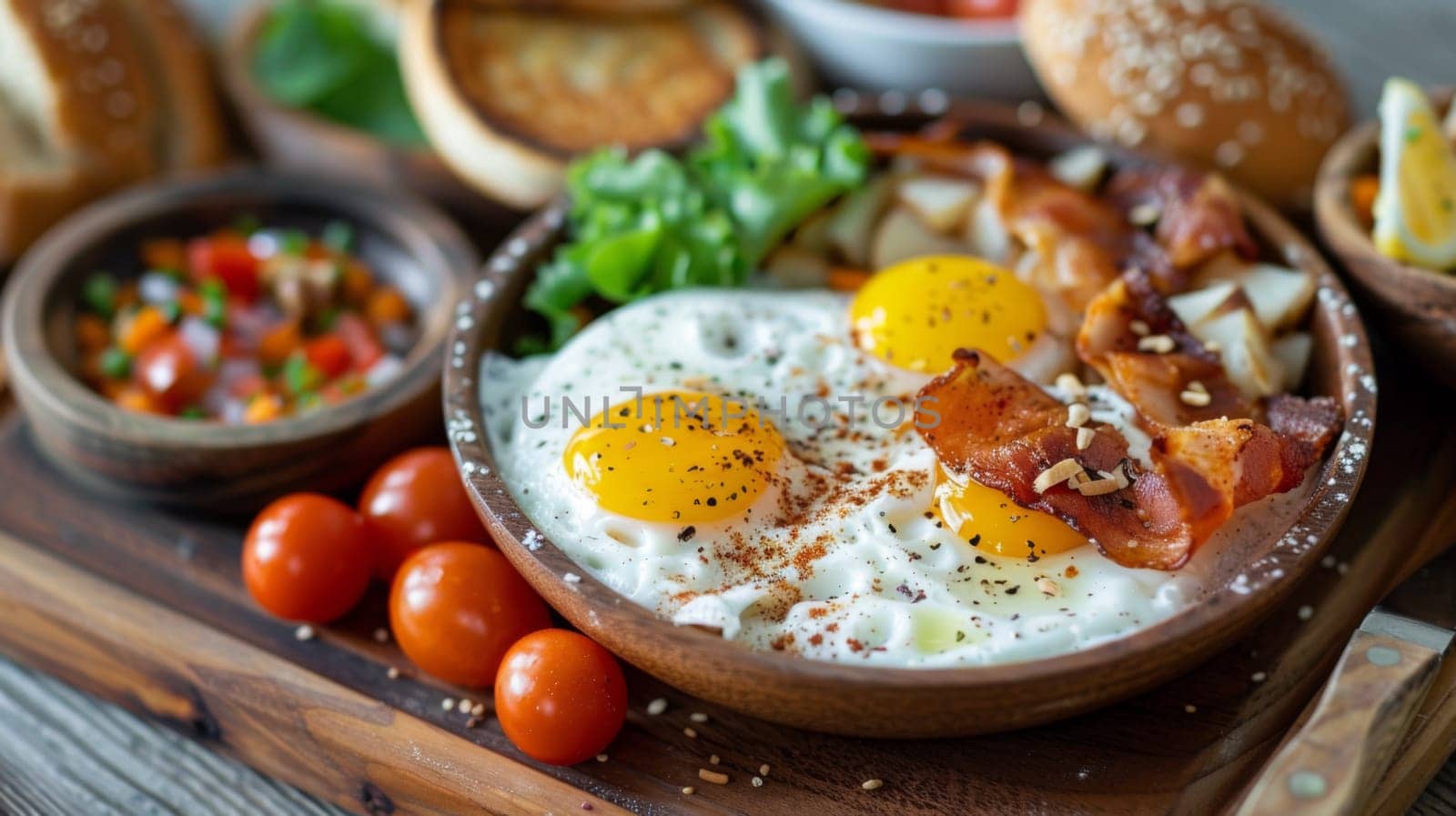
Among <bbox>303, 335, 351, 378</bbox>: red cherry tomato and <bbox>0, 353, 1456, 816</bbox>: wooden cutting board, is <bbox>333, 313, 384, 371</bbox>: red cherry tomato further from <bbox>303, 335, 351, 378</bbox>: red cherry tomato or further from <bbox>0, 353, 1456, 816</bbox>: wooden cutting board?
<bbox>0, 353, 1456, 816</bbox>: wooden cutting board

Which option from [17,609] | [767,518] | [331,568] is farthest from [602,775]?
[17,609]

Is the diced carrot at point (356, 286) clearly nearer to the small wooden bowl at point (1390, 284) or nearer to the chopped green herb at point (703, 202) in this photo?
the chopped green herb at point (703, 202)

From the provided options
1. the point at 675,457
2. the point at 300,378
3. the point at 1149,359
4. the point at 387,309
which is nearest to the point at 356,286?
the point at 387,309

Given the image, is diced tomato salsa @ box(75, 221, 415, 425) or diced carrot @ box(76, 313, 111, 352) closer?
diced tomato salsa @ box(75, 221, 415, 425)

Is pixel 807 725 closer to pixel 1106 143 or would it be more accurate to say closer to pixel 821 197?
Answer: pixel 821 197

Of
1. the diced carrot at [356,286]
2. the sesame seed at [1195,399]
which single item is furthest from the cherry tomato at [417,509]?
the sesame seed at [1195,399]

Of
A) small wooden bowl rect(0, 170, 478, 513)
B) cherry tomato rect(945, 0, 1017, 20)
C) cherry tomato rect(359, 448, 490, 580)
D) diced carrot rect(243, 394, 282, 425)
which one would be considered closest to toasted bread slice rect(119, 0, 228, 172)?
small wooden bowl rect(0, 170, 478, 513)

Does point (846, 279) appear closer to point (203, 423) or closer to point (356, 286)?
point (356, 286)
